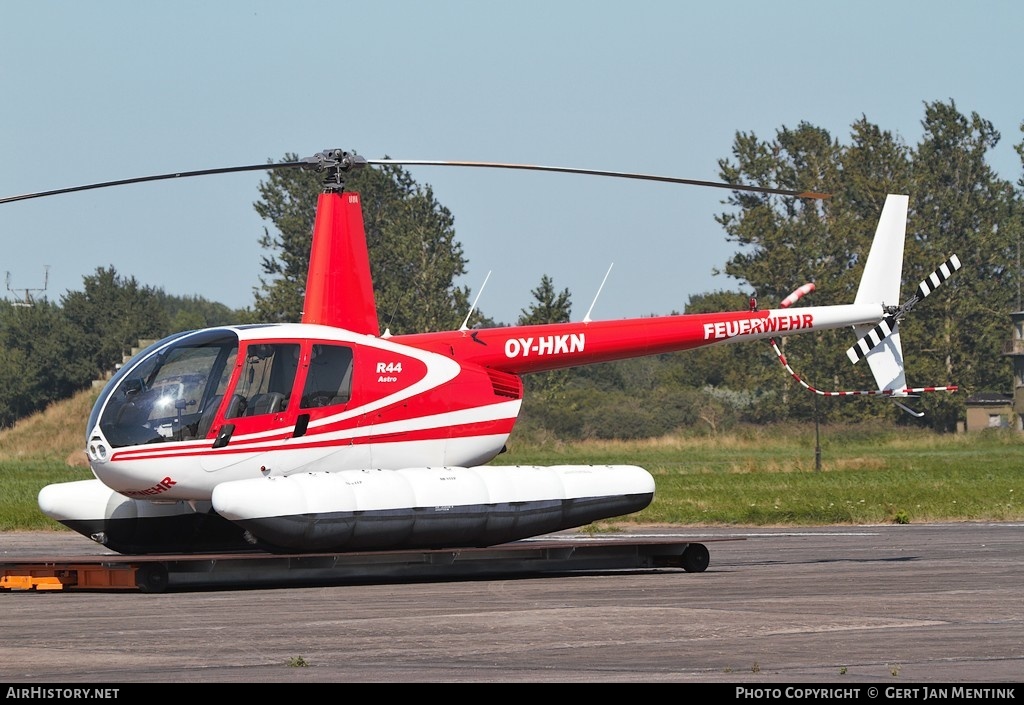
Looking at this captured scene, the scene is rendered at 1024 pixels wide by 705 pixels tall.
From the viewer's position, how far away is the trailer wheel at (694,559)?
16.3m

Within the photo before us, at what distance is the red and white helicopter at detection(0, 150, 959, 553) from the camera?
1488 cm

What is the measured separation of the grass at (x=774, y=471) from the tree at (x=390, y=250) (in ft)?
37.8

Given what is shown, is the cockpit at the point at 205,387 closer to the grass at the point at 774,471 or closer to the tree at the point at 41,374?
the grass at the point at 774,471

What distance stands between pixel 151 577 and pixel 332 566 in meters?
1.82

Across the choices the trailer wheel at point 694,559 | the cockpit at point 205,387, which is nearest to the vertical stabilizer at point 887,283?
the trailer wheel at point 694,559

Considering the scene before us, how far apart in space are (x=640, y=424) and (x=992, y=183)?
33.5m

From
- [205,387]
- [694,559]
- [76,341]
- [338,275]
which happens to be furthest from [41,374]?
[694,559]

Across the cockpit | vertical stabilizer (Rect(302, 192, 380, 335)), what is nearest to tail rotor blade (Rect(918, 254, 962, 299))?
vertical stabilizer (Rect(302, 192, 380, 335))

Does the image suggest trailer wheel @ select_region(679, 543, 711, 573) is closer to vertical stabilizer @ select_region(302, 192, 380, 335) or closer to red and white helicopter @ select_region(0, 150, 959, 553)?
red and white helicopter @ select_region(0, 150, 959, 553)

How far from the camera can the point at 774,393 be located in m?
71.1

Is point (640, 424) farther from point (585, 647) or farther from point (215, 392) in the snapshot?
point (585, 647)

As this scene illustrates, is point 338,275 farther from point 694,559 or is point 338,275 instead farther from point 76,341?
point 76,341

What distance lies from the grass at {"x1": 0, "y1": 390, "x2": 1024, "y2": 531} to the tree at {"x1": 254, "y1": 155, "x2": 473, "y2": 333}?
37.8 ft

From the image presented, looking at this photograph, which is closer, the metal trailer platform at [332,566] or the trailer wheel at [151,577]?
the trailer wheel at [151,577]
